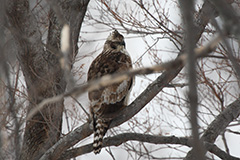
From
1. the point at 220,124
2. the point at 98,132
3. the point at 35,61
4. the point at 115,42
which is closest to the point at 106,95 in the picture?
the point at 98,132

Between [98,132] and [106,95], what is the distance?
617 millimetres

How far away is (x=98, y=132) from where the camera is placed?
492 cm

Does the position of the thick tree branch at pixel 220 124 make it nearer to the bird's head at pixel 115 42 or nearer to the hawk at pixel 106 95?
the hawk at pixel 106 95

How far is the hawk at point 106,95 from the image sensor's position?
501 centimetres

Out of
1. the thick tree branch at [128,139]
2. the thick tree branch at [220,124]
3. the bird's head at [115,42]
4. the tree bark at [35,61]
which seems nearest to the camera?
the thick tree branch at [220,124]

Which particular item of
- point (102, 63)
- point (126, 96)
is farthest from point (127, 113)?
point (102, 63)

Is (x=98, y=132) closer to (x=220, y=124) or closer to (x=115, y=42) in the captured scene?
(x=220, y=124)

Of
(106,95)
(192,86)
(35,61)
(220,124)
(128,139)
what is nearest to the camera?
(192,86)

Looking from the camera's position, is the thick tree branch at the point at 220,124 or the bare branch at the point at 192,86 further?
the thick tree branch at the point at 220,124

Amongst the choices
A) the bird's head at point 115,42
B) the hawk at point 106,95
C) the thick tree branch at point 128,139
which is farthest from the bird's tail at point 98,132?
Answer: the bird's head at point 115,42

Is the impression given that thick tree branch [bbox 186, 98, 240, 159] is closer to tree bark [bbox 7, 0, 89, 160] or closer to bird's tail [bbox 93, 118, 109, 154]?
bird's tail [bbox 93, 118, 109, 154]

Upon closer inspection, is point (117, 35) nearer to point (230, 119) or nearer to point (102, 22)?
point (102, 22)

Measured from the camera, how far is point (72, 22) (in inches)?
244

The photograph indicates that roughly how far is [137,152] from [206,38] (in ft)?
8.07
